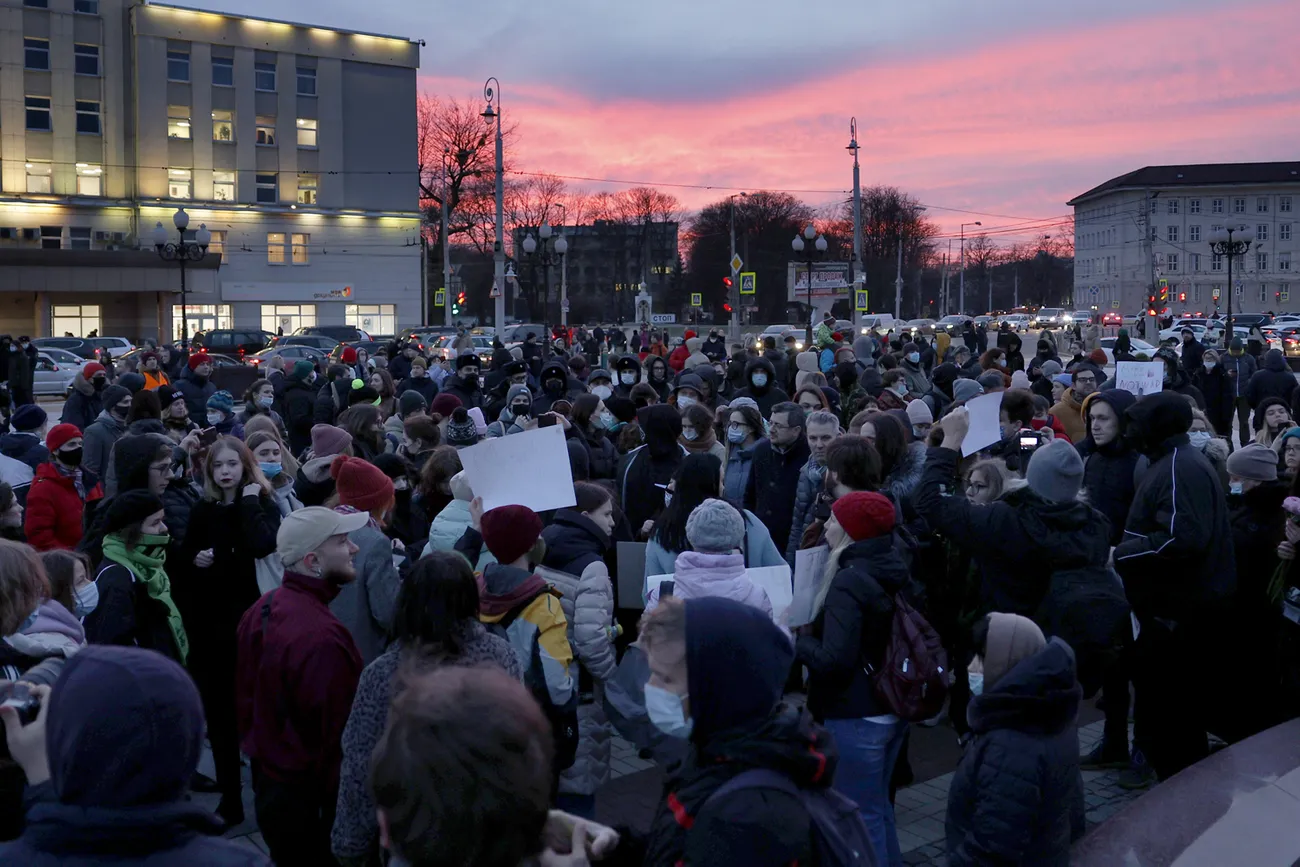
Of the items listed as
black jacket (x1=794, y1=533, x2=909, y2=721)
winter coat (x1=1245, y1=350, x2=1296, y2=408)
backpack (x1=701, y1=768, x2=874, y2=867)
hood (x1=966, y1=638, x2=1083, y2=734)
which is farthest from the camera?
winter coat (x1=1245, y1=350, x2=1296, y2=408)

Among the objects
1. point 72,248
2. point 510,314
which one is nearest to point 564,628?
point 72,248

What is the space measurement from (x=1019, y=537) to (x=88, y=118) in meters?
60.3

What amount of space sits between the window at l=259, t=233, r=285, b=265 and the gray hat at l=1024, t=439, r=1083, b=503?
2329 inches

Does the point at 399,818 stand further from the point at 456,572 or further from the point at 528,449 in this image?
the point at 528,449

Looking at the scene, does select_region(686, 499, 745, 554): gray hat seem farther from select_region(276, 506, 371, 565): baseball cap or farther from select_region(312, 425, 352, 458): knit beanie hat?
select_region(312, 425, 352, 458): knit beanie hat

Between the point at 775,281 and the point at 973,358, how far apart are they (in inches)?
3482

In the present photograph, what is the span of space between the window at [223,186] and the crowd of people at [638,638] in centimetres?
5415

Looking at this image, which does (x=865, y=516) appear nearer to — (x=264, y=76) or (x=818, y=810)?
(x=818, y=810)

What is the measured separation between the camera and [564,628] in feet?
14.1

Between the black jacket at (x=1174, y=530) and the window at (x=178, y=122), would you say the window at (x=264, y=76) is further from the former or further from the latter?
the black jacket at (x=1174, y=530)

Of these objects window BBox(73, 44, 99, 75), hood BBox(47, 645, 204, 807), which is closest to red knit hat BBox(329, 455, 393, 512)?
hood BBox(47, 645, 204, 807)

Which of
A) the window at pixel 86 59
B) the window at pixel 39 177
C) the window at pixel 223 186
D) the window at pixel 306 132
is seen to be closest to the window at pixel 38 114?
the window at pixel 39 177

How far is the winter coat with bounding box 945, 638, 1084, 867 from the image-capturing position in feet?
12.0

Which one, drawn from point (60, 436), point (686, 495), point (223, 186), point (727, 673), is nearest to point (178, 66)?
point (223, 186)
